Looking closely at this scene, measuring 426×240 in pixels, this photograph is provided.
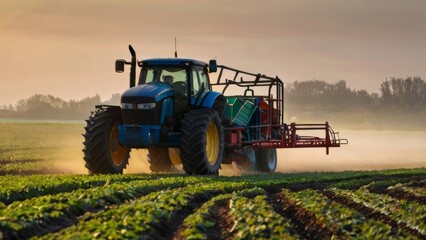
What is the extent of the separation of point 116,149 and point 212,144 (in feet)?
9.85

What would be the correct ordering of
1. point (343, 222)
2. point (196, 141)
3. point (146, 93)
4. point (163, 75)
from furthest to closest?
point (163, 75) < point (146, 93) < point (196, 141) < point (343, 222)

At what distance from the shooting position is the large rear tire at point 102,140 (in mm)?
22469

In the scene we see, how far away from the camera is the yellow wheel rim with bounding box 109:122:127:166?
2325 centimetres

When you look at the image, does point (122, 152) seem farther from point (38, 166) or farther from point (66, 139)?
point (66, 139)

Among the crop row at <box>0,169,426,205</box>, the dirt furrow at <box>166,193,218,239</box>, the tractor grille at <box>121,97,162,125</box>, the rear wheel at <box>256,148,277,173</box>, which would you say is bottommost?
the dirt furrow at <box>166,193,218,239</box>

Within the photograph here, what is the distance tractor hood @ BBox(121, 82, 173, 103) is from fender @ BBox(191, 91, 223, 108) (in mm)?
997

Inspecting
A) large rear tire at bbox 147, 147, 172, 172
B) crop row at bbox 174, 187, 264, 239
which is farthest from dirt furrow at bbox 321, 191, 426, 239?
large rear tire at bbox 147, 147, 172, 172

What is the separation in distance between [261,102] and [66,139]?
35.4 meters

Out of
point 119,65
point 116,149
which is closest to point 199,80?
point 119,65

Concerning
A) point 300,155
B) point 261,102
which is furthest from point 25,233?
point 300,155

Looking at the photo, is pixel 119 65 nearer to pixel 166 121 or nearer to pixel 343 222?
pixel 166 121

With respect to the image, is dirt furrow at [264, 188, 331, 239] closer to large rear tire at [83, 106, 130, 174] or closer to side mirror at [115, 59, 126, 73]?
large rear tire at [83, 106, 130, 174]

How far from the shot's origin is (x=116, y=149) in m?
23.7

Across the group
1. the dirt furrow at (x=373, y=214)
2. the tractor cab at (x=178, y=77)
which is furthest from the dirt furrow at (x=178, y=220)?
the tractor cab at (x=178, y=77)
